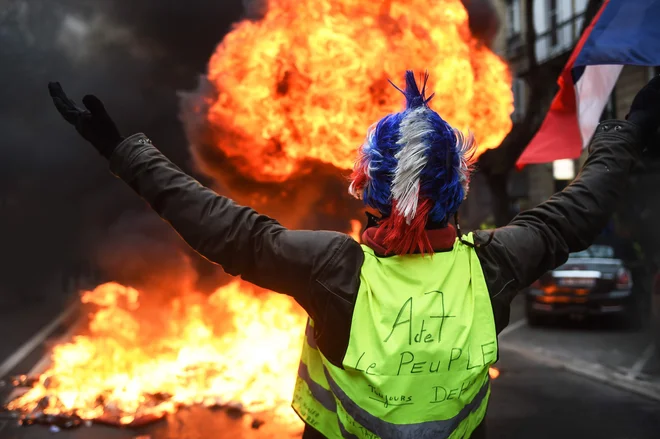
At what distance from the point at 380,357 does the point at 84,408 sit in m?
4.15

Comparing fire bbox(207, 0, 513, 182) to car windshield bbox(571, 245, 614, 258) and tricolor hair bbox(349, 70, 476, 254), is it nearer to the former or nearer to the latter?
tricolor hair bbox(349, 70, 476, 254)

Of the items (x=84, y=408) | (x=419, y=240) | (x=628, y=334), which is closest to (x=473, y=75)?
(x=419, y=240)

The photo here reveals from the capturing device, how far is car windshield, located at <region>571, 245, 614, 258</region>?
9.55 m

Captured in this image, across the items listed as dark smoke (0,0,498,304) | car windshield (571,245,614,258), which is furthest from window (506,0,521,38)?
dark smoke (0,0,498,304)

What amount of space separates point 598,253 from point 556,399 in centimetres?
487

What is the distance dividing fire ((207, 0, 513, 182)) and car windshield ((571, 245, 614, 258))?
5266mm

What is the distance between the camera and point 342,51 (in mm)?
5199

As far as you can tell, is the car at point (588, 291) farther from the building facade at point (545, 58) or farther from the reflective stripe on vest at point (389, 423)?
the reflective stripe on vest at point (389, 423)

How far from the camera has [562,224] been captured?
1823 mm

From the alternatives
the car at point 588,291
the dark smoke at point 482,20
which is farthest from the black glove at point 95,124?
the car at point 588,291

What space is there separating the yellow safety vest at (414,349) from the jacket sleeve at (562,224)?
0.32 ft

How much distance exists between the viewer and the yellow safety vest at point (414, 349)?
1548mm

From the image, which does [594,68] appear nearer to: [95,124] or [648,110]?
[648,110]

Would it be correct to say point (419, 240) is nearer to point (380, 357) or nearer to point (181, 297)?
point (380, 357)
